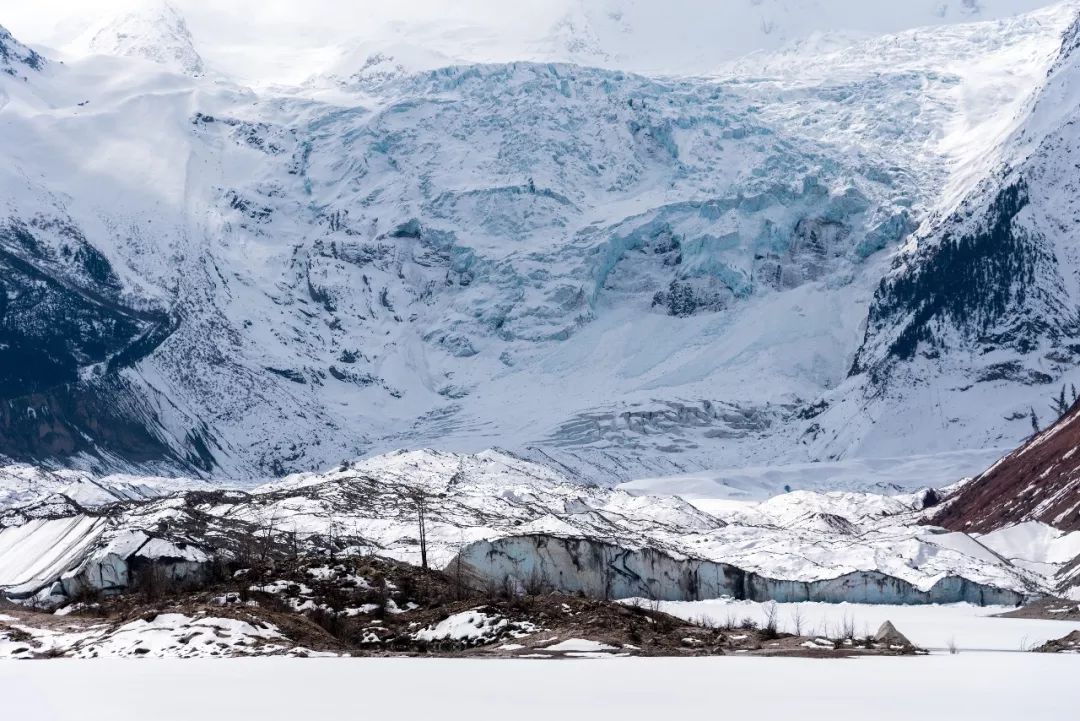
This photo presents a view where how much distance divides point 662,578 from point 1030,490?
54.2 metres

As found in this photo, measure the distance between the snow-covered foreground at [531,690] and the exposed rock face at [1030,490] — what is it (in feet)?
315

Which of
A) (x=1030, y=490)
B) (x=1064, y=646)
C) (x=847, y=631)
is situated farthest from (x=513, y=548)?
(x=1030, y=490)

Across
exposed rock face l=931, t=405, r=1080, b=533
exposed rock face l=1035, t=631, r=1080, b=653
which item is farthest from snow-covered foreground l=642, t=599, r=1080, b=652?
exposed rock face l=931, t=405, r=1080, b=533

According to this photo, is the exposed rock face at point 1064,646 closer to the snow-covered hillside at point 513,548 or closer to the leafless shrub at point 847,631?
the leafless shrub at point 847,631

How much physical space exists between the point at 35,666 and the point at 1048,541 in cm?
10511

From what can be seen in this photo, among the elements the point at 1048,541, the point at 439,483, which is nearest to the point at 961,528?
the point at 1048,541

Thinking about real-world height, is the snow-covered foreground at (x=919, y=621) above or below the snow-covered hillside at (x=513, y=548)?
below

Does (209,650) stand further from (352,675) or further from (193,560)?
(193,560)

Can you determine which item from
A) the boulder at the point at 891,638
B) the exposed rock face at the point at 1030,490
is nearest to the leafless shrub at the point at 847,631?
the boulder at the point at 891,638

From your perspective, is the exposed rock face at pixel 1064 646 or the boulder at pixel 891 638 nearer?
the boulder at pixel 891 638

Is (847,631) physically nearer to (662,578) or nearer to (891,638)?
(891,638)

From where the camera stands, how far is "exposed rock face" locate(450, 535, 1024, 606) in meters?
105

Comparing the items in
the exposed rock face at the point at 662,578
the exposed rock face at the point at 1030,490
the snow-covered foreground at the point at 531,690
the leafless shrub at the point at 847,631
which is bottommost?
the snow-covered foreground at the point at 531,690

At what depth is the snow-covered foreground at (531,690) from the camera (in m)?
31.8
